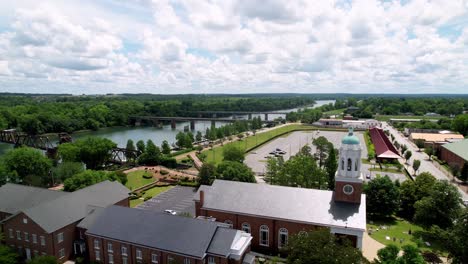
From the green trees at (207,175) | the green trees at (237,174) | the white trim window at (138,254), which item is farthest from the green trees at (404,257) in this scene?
the green trees at (207,175)

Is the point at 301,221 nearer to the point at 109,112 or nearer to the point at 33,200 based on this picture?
the point at 33,200

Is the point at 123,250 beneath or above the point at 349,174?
beneath

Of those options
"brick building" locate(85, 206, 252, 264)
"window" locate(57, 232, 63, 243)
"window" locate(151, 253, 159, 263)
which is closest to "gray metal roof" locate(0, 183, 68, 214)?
"window" locate(57, 232, 63, 243)

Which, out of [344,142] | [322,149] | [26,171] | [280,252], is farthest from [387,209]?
[26,171]

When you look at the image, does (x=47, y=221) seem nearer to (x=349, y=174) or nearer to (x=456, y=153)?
A: (x=349, y=174)

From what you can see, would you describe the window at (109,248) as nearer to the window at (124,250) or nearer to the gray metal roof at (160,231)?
the gray metal roof at (160,231)

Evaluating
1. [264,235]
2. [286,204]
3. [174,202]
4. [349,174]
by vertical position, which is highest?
[349,174]

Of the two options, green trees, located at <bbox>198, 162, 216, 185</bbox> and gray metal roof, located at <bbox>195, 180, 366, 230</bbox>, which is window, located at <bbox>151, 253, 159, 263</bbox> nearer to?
gray metal roof, located at <bbox>195, 180, 366, 230</bbox>

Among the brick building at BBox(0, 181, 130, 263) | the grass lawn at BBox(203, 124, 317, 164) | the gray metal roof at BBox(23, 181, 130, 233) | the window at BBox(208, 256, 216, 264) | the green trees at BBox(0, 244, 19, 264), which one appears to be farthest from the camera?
the grass lawn at BBox(203, 124, 317, 164)

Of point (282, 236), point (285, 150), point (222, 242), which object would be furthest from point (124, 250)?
point (285, 150)
